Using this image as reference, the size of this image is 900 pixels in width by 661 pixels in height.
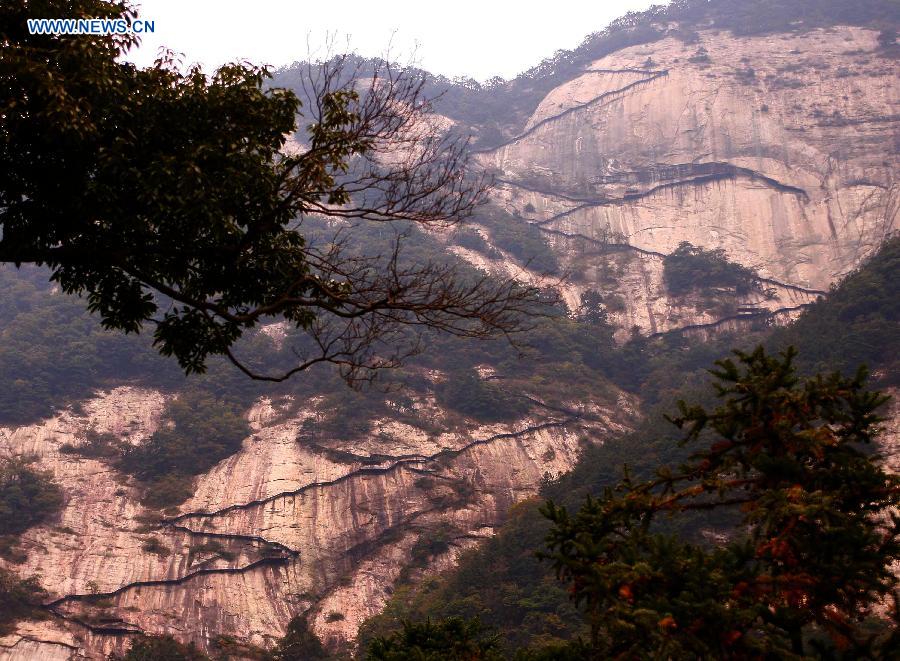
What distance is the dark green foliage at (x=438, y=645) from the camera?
5645 millimetres

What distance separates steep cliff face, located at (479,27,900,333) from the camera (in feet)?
144

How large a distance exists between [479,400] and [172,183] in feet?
94.6

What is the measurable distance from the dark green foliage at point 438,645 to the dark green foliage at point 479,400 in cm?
2732

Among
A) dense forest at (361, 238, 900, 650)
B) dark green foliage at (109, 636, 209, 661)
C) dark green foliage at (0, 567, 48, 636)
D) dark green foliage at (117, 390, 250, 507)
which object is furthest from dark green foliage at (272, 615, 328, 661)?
dark green foliage at (117, 390, 250, 507)

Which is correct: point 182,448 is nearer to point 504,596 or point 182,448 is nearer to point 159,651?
point 159,651

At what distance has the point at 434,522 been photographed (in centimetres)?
2845

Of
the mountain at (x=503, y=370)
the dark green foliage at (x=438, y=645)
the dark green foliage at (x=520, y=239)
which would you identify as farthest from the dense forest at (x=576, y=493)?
the dark green foliage at (x=520, y=239)

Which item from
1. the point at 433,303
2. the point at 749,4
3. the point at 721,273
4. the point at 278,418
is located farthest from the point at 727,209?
the point at 433,303

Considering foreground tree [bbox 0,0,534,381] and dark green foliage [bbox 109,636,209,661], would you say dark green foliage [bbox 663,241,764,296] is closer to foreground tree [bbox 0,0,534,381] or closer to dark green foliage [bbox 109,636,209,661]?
dark green foliage [bbox 109,636,209,661]

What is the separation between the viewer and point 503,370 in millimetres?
36938

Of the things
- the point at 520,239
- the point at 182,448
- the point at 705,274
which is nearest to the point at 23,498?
the point at 182,448

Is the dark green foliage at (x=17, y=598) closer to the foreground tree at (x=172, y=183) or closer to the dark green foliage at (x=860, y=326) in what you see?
the foreground tree at (x=172, y=183)

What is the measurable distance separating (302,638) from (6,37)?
1874cm

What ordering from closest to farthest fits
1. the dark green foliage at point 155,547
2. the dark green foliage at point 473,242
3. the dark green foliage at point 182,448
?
the dark green foliage at point 155,547, the dark green foliage at point 182,448, the dark green foliage at point 473,242
